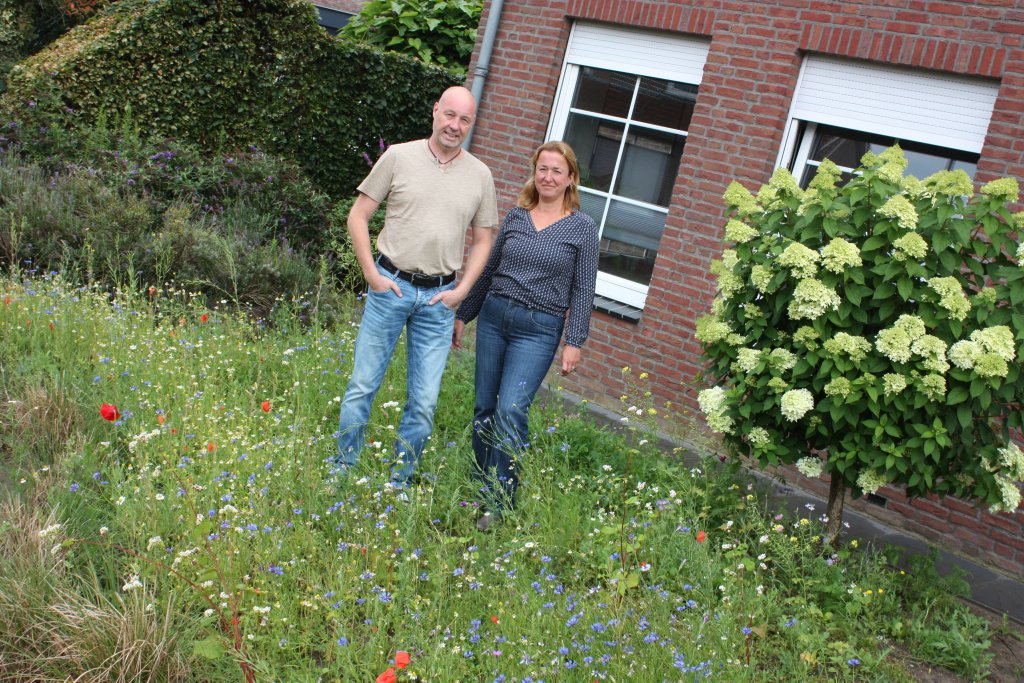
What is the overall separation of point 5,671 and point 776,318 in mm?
3300

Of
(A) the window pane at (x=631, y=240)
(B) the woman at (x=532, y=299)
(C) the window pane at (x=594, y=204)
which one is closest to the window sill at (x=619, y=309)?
(A) the window pane at (x=631, y=240)

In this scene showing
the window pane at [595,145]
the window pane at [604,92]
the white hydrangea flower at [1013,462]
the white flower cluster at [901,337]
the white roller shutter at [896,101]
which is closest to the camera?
the white flower cluster at [901,337]

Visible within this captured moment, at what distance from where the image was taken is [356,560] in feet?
11.9

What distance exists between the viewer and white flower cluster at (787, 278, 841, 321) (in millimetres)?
4008

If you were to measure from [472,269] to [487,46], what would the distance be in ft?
14.5

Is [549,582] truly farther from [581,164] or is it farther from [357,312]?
[581,164]

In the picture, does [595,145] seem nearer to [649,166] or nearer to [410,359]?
[649,166]

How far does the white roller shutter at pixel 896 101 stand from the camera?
5.79m

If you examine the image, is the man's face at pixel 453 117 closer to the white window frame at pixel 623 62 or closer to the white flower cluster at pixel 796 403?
the white flower cluster at pixel 796 403

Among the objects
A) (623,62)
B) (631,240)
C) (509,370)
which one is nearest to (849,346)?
(509,370)

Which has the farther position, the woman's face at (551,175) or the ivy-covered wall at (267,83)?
the ivy-covered wall at (267,83)

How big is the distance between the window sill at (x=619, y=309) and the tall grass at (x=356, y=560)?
206 cm

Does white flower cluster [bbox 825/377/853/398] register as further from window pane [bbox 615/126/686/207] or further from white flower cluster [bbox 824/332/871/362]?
window pane [bbox 615/126/686/207]

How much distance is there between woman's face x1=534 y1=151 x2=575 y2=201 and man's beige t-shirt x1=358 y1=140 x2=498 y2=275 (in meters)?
0.35
